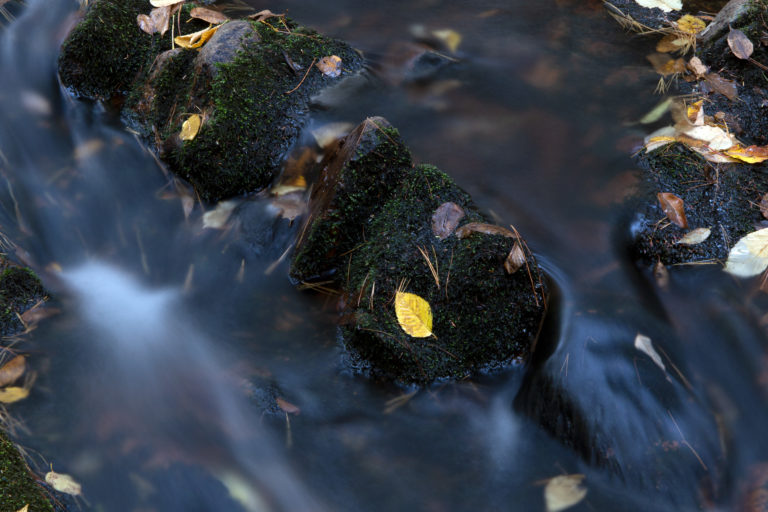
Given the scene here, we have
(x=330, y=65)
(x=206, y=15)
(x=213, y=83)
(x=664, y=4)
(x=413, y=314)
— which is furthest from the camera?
(x=664, y=4)

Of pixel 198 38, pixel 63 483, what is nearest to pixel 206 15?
pixel 198 38

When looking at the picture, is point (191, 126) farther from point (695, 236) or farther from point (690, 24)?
point (690, 24)

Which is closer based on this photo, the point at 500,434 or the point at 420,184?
the point at 500,434

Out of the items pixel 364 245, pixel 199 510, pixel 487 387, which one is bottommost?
pixel 199 510

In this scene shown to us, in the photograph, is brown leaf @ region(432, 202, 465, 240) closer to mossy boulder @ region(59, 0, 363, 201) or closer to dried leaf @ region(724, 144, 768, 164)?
mossy boulder @ region(59, 0, 363, 201)

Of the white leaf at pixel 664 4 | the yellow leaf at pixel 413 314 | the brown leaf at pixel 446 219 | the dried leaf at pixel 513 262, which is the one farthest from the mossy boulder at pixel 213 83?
the white leaf at pixel 664 4

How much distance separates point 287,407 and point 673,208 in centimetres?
226

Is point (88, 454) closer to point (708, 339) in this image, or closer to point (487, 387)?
point (487, 387)

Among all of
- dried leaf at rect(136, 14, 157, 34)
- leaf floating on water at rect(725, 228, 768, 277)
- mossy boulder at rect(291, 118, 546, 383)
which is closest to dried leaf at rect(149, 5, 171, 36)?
dried leaf at rect(136, 14, 157, 34)

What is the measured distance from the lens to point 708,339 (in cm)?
279

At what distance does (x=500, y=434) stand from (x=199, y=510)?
135 cm

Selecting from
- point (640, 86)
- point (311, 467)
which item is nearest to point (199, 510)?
point (311, 467)

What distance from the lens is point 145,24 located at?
152 inches

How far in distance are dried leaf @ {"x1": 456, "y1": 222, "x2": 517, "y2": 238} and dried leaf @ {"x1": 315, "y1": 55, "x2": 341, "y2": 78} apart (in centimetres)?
150
